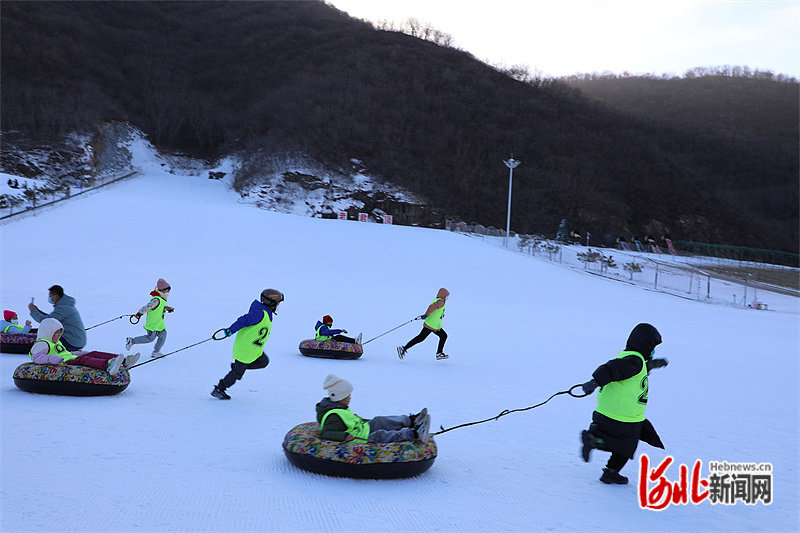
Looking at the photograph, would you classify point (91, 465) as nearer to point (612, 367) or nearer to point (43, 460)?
point (43, 460)

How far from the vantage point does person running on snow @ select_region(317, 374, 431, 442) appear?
16.8ft

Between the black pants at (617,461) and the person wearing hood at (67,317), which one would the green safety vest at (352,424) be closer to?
the black pants at (617,461)

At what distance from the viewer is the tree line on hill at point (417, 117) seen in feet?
216

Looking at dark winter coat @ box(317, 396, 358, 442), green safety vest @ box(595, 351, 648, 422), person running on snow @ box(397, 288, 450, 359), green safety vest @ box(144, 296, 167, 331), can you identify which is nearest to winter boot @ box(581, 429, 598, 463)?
green safety vest @ box(595, 351, 648, 422)

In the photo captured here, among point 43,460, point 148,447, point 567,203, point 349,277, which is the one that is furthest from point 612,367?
point 567,203

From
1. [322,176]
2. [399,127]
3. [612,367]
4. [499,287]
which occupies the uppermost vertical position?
[399,127]

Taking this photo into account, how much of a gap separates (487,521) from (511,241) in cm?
3458

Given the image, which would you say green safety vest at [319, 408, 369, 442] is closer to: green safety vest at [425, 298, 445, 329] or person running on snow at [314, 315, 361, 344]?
person running on snow at [314, 315, 361, 344]

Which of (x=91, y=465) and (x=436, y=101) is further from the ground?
(x=436, y=101)

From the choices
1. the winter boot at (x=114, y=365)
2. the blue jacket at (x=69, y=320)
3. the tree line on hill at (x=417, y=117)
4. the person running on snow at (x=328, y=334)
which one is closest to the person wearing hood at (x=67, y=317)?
the blue jacket at (x=69, y=320)

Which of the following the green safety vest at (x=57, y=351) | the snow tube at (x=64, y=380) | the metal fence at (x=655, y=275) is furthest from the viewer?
the metal fence at (x=655, y=275)

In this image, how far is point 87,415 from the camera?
6.41 meters

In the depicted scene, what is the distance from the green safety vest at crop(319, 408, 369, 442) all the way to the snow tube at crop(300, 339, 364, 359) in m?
6.35

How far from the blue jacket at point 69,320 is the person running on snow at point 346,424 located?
521cm
